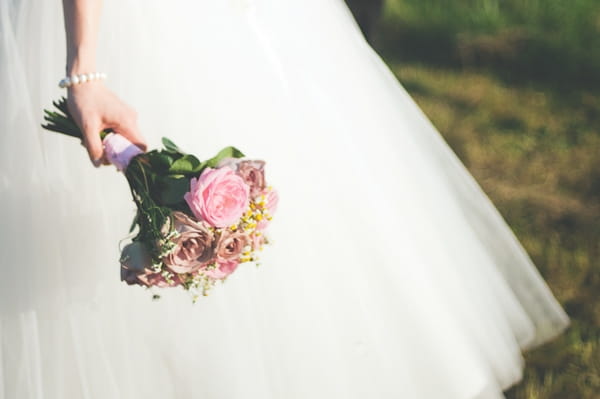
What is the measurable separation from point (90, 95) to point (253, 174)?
360mm

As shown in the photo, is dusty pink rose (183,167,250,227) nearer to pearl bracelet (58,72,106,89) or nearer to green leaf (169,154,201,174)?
green leaf (169,154,201,174)

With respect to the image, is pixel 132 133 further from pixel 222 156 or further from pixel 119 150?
pixel 222 156

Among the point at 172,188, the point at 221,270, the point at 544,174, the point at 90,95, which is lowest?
the point at 544,174

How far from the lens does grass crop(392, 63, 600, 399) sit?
6.72ft

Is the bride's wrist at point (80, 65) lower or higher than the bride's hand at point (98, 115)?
higher

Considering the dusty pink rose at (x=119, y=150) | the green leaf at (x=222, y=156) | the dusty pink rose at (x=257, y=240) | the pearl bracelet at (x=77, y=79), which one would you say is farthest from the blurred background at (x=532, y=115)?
the pearl bracelet at (x=77, y=79)

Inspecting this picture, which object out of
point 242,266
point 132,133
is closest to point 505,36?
point 242,266

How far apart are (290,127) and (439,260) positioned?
48cm

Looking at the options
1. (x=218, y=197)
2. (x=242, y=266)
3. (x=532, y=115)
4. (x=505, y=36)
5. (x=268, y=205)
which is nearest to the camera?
(x=218, y=197)

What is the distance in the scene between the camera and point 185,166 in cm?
127

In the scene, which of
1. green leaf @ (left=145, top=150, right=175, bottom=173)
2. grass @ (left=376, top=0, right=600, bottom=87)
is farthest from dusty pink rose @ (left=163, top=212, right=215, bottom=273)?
grass @ (left=376, top=0, right=600, bottom=87)

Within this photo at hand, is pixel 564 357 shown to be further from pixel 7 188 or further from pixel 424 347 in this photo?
pixel 7 188

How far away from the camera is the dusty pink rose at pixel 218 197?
1.20 metres

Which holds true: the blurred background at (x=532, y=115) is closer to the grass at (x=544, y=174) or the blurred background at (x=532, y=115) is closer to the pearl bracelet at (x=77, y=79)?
the grass at (x=544, y=174)
